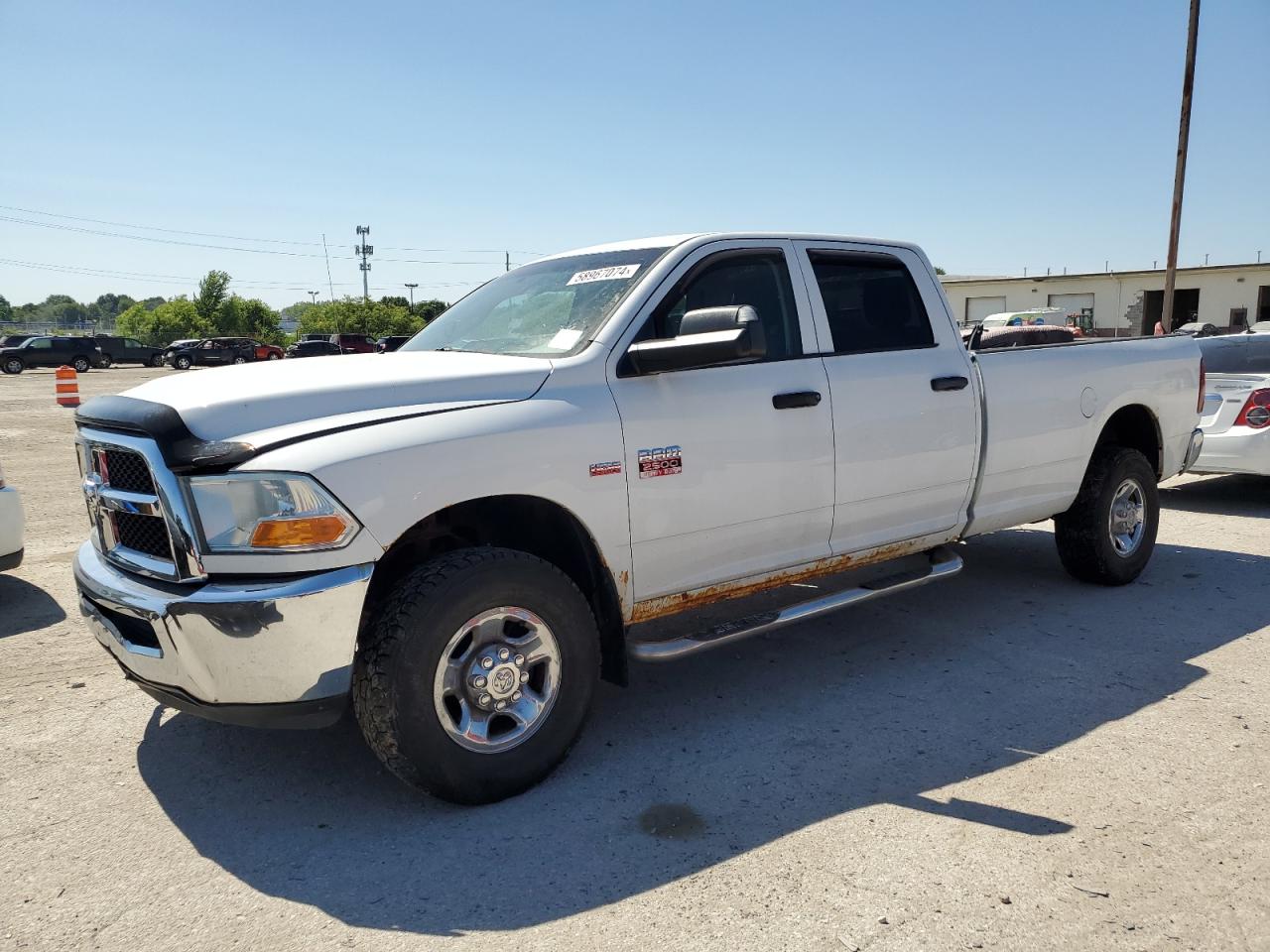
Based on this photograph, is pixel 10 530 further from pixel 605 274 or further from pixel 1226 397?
pixel 1226 397

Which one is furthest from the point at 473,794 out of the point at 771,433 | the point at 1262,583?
the point at 1262,583

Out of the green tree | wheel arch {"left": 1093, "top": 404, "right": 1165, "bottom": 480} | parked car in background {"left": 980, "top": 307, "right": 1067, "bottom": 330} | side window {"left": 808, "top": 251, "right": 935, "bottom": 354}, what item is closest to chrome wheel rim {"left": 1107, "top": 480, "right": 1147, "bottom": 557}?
wheel arch {"left": 1093, "top": 404, "right": 1165, "bottom": 480}

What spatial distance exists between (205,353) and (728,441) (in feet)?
162

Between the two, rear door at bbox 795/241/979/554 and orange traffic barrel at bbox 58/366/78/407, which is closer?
rear door at bbox 795/241/979/554

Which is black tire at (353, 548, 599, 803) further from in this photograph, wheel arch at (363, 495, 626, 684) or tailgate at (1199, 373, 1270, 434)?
tailgate at (1199, 373, 1270, 434)

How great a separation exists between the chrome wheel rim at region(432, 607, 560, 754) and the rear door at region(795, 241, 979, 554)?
5.07 ft

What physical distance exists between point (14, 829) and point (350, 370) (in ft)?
6.11

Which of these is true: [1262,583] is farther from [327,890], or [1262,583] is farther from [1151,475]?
[327,890]

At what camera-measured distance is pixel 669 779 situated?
3.39 metres

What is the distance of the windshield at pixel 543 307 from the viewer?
12.2ft

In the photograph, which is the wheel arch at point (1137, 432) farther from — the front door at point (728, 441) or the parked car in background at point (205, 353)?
the parked car in background at point (205, 353)

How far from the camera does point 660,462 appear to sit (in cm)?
350

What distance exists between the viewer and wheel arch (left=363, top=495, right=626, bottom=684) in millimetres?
3252

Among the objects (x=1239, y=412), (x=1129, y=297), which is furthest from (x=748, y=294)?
(x=1129, y=297)
